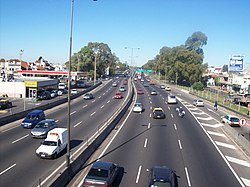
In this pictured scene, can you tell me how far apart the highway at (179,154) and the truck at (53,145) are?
9.14 feet

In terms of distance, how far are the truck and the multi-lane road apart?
47cm

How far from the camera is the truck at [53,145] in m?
19.4

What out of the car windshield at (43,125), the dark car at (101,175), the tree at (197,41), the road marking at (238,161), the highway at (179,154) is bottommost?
the road marking at (238,161)

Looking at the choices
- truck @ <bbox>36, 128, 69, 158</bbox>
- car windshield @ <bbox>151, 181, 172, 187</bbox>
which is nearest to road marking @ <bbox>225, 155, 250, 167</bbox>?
car windshield @ <bbox>151, 181, 172, 187</bbox>

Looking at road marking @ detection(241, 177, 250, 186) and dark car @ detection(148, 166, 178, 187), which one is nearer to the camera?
dark car @ detection(148, 166, 178, 187)

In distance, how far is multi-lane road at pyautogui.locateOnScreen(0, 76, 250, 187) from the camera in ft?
55.3

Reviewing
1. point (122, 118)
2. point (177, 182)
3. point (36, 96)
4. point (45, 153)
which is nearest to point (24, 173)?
point (45, 153)

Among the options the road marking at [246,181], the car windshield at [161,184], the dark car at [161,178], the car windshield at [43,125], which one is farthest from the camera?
the car windshield at [43,125]

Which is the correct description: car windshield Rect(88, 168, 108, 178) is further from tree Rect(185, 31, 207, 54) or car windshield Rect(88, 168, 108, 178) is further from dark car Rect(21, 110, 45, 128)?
tree Rect(185, 31, 207, 54)

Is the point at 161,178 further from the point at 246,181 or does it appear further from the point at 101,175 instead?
the point at 246,181

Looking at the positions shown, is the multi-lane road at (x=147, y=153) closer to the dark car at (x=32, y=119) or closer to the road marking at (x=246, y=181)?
the road marking at (x=246, y=181)

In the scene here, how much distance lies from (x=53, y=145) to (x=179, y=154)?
9.51 m

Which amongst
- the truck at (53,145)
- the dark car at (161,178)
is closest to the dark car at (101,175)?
the dark car at (161,178)

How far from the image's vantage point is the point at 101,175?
14844 millimetres
